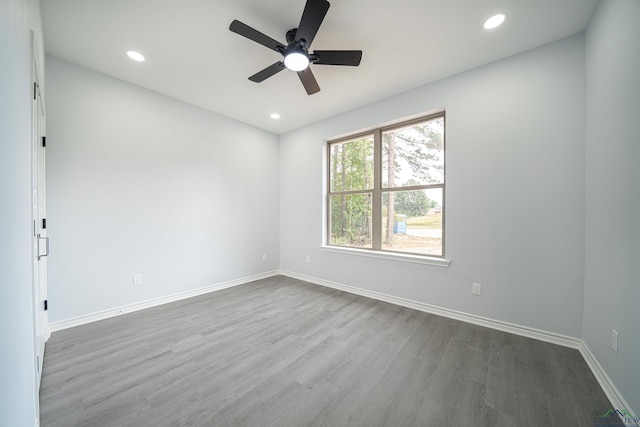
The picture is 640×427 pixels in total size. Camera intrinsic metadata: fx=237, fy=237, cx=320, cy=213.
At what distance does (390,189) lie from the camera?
3447mm

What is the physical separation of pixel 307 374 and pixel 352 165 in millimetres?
3029

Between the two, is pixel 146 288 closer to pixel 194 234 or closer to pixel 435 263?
pixel 194 234

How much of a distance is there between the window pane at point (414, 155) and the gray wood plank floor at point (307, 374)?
178 centimetres

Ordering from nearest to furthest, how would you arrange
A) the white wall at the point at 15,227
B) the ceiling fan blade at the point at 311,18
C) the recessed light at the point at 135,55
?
the white wall at the point at 15,227 < the ceiling fan blade at the point at 311,18 < the recessed light at the point at 135,55

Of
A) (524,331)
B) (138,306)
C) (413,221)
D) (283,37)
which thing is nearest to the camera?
(283,37)

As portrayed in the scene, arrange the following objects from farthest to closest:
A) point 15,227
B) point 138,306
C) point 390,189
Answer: point 390,189 → point 138,306 → point 15,227

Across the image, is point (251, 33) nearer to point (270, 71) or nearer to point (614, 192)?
point (270, 71)

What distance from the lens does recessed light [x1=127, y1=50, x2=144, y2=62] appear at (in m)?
2.40

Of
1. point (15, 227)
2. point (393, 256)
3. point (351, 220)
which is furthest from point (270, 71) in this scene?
point (393, 256)

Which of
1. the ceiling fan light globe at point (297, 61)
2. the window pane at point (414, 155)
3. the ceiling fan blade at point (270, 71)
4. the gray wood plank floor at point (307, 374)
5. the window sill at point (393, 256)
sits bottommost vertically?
A: the gray wood plank floor at point (307, 374)

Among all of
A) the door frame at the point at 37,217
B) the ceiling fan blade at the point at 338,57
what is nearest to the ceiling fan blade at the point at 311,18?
the ceiling fan blade at the point at 338,57

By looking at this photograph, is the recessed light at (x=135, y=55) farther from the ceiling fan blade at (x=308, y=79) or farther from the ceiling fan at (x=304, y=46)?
the ceiling fan blade at (x=308, y=79)

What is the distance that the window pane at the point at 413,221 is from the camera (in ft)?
9.95

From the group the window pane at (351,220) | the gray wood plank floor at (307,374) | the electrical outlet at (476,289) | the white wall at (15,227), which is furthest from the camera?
the window pane at (351,220)
